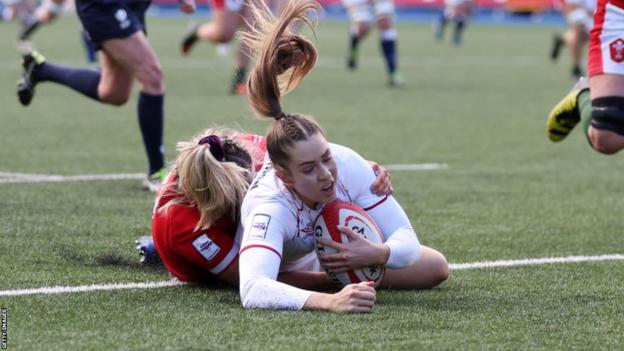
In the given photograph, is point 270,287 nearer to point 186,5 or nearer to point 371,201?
point 371,201

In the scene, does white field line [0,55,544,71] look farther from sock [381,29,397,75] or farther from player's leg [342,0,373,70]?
sock [381,29,397,75]

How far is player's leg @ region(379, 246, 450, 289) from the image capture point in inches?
199

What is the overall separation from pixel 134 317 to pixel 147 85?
3776 millimetres

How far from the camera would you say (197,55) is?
Result: 76.0 feet

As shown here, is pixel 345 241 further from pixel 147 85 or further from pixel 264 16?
pixel 147 85

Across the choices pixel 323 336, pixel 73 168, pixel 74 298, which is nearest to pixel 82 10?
pixel 73 168

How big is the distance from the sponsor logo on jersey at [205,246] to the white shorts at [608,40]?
2.11 metres

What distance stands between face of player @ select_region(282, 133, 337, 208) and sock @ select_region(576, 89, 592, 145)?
1.94 metres

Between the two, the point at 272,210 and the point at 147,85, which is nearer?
the point at 272,210

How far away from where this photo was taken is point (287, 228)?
4680mm

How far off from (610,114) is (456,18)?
21973mm

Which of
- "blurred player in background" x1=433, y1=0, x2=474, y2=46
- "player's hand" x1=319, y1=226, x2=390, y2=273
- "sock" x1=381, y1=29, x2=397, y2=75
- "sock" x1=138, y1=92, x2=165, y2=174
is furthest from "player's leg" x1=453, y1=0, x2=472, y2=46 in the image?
"player's hand" x1=319, y1=226, x2=390, y2=273

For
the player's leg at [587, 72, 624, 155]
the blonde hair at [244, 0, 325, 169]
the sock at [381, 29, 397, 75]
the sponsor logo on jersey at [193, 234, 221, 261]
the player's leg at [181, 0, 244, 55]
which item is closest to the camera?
the blonde hair at [244, 0, 325, 169]

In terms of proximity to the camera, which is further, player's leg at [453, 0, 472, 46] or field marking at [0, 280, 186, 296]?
player's leg at [453, 0, 472, 46]
